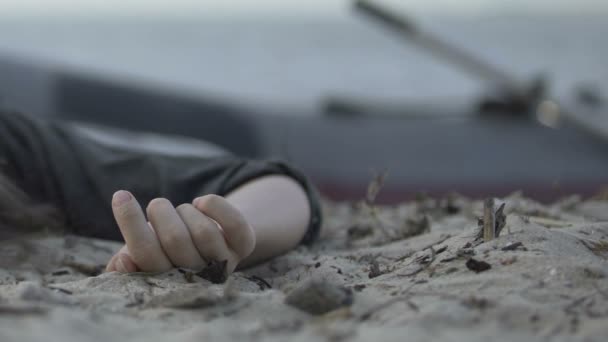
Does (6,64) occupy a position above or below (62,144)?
above

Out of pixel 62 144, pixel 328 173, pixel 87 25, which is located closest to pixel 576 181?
pixel 328 173

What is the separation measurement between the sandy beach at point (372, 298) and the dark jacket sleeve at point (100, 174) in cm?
33

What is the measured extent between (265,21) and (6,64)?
14.0m

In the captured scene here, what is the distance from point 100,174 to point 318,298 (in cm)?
91

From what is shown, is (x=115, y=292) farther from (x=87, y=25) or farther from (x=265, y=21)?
(x=87, y=25)

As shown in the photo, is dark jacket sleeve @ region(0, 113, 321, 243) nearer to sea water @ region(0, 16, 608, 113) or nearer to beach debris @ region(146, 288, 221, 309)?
beach debris @ region(146, 288, 221, 309)

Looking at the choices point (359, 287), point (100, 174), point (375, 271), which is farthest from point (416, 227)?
point (100, 174)

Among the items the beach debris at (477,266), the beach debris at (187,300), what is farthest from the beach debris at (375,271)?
the beach debris at (187,300)

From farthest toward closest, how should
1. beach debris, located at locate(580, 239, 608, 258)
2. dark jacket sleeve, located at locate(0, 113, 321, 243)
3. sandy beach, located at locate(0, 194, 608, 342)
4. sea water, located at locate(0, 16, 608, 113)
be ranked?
sea water, located at locate(0, 16, 608, 113) < dark jacket sleeve, located at locate(0, 113, 321, 243) < beach debris, located at locate(580, 239, 608, 258) < sandy beach, located at locate(0, 194, 608, 342)

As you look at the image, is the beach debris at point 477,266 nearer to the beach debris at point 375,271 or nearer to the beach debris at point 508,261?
the beach debris at point 508,261

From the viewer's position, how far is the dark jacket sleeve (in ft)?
4.75

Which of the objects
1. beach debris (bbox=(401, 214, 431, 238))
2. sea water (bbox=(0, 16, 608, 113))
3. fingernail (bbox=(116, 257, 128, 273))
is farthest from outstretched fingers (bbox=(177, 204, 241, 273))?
sea water (bbox=(0, 16, 608, 113))

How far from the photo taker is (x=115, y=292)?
2.81 ft

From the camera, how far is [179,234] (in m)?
0.94
